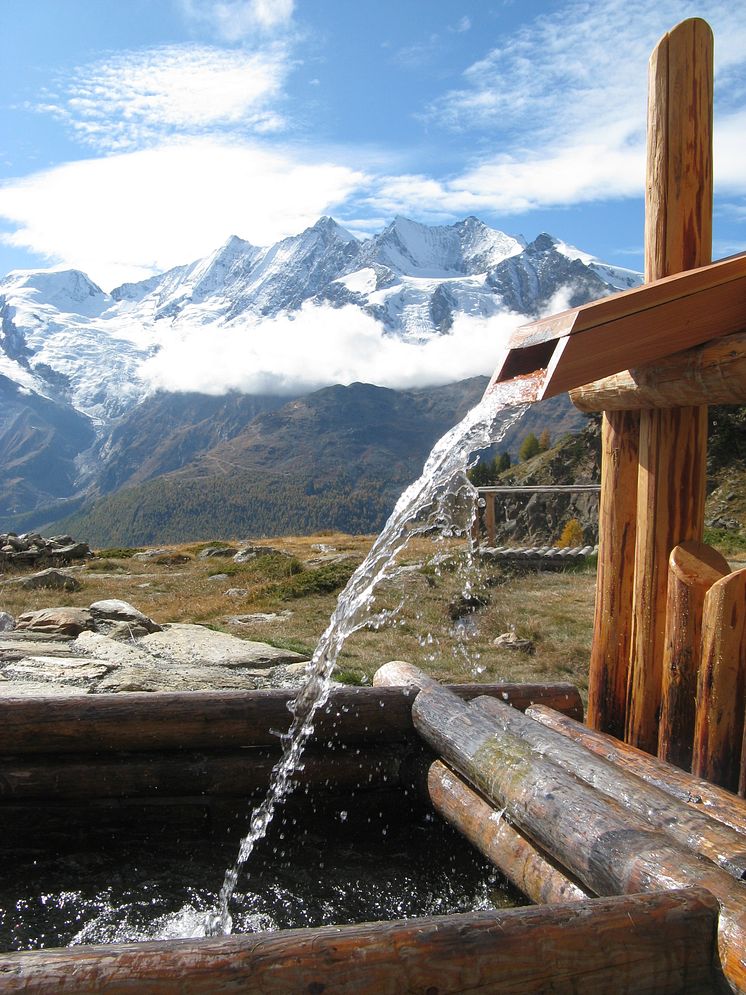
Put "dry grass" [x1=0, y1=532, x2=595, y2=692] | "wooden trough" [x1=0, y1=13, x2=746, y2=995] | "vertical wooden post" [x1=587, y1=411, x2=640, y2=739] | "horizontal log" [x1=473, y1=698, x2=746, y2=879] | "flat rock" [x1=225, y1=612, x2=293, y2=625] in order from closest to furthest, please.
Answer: "wooden trough" [x1=0, y1=13, x2=746, y2=995]
"horizontal log" [x1=473, y1=698, x2=746, y2=879]
"vertical wooden post" [x1=587, y1=411, x2=640, y2=739]
"dry grass" [x1=0, y1=532, x2=595, y2=692]
"flat rock" [x1=225, y1=612, x2=293, y2=625]

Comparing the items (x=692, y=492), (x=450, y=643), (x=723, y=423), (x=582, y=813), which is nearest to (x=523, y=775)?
(x=582, y=813)

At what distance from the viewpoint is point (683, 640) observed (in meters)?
4.85

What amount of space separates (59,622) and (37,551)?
1410 cm

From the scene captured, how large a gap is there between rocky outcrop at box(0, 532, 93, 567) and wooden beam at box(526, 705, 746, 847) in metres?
19.5

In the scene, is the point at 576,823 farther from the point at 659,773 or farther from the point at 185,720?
the point at 185,720

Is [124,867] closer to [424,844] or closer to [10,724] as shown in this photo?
[10,724]

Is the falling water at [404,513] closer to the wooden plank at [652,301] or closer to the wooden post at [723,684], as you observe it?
the wooden plank at [652,301]

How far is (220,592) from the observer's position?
1722cm

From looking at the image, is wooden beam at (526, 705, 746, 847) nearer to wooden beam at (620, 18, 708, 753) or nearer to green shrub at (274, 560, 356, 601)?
wooden beam at (620, 18, 708, 753)

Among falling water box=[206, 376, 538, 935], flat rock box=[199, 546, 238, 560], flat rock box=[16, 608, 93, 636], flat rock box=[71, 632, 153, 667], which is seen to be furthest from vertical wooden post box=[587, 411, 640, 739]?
flat rock box=[199, 546, 238, 560]

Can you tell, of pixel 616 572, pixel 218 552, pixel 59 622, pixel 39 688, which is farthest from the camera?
pixel 218 552

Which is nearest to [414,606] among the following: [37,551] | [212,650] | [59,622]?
[212,650]

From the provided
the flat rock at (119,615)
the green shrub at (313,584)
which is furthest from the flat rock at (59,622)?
the green shrub at (313,584)

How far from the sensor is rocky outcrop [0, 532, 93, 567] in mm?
22688
